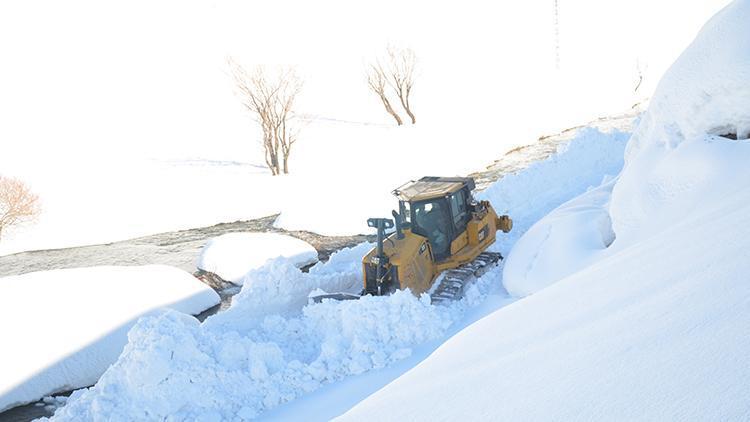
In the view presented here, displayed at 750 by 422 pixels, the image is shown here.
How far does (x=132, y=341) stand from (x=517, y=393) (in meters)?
5.02

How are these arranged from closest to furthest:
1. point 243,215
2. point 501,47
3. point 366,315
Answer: point 366,315 → point 243,215 → point 501,47

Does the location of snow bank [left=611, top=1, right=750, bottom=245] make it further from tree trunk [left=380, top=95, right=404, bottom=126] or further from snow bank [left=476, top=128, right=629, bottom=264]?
tree trunk [left=380, top=95, right=404, bottom=126]

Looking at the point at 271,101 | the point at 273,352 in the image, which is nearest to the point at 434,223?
the point at 273,352

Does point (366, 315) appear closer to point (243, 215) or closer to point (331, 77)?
point (243, 215)

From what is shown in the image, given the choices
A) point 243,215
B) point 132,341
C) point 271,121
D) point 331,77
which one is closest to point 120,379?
point 132,341

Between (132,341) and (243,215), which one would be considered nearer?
(132,341)

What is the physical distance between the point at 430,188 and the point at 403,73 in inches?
913

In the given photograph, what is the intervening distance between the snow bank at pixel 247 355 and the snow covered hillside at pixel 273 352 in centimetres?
1

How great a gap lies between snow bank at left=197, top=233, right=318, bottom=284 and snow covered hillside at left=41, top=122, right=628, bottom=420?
414 centimetres

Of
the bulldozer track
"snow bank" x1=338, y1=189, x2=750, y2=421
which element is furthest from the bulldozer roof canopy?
"snow bank" x1=338, y1=189, x2=750, y2=421

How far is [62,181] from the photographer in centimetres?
2264

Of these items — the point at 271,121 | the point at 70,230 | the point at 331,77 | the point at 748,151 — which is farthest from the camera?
the point at 331,77

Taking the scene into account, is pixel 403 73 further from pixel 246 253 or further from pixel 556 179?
pixel 246 253

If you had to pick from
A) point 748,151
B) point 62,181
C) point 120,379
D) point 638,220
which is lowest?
point 120,379
